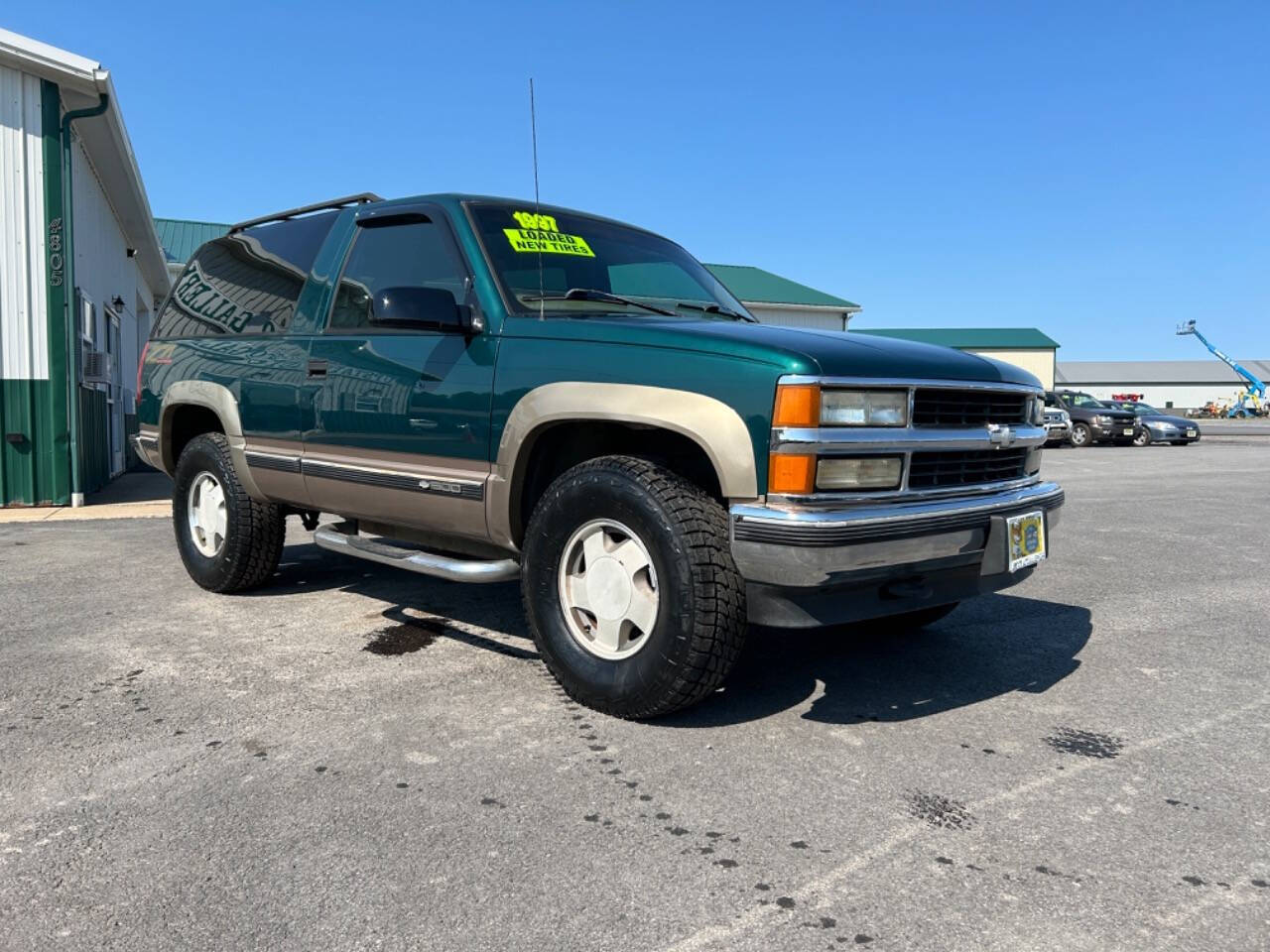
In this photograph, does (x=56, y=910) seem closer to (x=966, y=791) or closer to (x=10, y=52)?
(x=966, y=791)

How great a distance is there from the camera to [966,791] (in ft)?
8.95

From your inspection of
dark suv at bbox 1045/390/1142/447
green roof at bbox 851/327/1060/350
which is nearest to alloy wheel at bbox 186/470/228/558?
dark suv at bbox 1045/390/1142/447

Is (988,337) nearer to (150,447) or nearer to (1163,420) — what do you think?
(1163,420)

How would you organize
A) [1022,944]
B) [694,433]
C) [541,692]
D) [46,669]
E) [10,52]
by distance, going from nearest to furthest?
1. [1022,944]
2. [694,433]
3. [541,692]
4. [46,669]
5. [10,52]

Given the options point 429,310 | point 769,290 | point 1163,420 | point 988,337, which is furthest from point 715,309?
point 988,337

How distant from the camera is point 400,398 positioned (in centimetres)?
396

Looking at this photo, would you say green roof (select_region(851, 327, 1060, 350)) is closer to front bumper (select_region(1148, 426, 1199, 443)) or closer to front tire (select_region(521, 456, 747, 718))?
front bumper (select_region(1148, 426, 1199, 443))

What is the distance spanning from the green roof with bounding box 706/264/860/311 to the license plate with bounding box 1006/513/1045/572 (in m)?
28.1

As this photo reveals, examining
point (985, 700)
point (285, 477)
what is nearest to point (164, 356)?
point (285, 477)

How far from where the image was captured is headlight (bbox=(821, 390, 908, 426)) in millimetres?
2918

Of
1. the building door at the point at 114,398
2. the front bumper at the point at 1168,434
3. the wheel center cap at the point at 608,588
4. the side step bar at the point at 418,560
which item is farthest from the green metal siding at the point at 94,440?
the front bumper at the point at 1168,434

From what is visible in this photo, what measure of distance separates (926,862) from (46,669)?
133 inches

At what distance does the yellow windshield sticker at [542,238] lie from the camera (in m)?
Result: 4.05

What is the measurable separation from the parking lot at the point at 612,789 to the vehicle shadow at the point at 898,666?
21 mm
